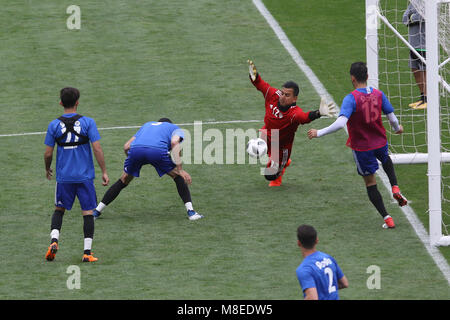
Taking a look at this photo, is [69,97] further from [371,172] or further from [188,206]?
[371,172]

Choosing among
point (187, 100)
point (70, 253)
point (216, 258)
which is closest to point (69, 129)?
point (70, 253)

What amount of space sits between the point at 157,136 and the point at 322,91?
6432mm

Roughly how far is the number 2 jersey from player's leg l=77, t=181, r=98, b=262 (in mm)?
3092

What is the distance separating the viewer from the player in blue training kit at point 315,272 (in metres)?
7.38

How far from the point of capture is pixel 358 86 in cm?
1118

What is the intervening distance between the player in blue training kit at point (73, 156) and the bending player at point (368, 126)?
9.88 feet

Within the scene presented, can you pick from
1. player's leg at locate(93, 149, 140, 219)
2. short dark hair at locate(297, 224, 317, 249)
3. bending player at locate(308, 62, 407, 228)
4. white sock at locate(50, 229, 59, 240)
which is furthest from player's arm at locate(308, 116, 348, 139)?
short dark hair at locate(297, 224, 317, 249)

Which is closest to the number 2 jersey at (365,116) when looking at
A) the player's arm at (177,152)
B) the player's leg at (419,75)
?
the player's arm at (177,152)

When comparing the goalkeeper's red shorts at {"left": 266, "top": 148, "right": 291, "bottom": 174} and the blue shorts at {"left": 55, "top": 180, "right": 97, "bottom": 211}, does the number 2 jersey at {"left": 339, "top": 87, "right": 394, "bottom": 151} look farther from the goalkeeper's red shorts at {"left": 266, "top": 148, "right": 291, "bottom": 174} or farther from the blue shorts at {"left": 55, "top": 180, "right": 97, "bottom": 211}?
the blue shorts at {"left": 55, "top": 180, "right": 97, "bottom": 211}

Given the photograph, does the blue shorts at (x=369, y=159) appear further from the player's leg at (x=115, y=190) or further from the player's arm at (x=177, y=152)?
the player's leg at (x=115, y=190)

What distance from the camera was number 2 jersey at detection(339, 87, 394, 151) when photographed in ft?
36.3

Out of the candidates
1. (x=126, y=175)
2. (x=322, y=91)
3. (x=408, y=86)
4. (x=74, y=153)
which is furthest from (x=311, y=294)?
(x=408, y=86)

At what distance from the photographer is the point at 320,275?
7.47 m

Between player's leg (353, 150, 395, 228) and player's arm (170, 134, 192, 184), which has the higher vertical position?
player's arm (170, 134, 192, 184)
